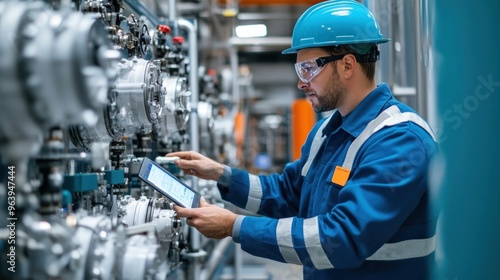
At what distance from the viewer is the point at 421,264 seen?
136cm

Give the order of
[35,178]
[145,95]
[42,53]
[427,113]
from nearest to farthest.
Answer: [42,53], [35,178], [145,95], [427,113]

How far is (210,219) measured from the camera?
1330 mm

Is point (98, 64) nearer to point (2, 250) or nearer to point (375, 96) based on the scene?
point (2, 250)

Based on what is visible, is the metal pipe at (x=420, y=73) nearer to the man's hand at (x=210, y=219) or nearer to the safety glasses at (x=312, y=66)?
the safety glasses at (x=312, y=66)

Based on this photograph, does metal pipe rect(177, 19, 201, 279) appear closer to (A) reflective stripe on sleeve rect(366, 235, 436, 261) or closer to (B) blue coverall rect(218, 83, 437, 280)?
(B) blue coverall rect(218, 83, 437, 280)

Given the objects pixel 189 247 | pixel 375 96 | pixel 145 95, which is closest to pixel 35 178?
pixel 145 95

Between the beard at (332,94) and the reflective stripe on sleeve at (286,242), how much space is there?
1.35ft

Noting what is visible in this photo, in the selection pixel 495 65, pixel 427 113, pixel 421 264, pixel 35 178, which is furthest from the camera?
pixel 427 113

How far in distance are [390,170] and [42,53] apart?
2.83ft

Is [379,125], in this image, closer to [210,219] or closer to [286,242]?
[286,242]

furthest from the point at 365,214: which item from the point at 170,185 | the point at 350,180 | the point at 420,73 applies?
the point at 420,73

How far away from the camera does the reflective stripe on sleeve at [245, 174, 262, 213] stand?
1724mm

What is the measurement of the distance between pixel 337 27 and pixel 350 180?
0.45 m

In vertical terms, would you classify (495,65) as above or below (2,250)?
above
